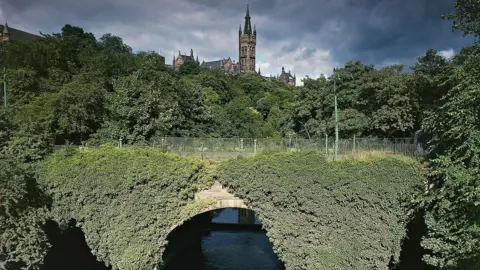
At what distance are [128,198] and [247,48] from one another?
467 feet

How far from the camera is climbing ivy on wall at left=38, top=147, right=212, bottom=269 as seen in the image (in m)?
14.7

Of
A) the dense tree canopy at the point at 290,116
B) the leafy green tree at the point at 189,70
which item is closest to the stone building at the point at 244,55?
the leafy green tree at the point at 189,70

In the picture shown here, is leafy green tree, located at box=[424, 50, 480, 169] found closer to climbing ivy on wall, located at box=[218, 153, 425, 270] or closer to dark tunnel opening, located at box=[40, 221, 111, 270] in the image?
climbing ivy on wall, located at box=[218, 153, 425, 270]

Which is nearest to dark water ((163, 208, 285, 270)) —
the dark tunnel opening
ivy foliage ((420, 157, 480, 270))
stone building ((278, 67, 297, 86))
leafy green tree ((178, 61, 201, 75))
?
the dark tunnel opening

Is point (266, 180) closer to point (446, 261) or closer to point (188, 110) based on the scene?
point (446, 261)

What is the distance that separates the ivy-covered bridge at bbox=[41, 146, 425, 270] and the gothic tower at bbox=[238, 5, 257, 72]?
13618cm

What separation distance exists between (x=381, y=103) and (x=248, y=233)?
546 inches

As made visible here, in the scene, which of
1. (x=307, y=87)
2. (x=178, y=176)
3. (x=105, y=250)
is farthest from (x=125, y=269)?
(x=307, y=87)

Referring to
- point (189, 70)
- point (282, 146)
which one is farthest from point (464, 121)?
point (189, 70)

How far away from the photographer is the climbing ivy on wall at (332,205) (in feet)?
44.1

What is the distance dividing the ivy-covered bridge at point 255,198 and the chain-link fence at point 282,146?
72.6 inches

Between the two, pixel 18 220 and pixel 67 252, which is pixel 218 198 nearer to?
pixel 18 220

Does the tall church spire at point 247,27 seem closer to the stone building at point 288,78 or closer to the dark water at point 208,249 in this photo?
the stone building at point 288,78

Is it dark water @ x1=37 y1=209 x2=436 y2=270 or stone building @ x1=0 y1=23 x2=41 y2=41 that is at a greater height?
stone building @ x1=0 y1=23 x2=41 y2=41
